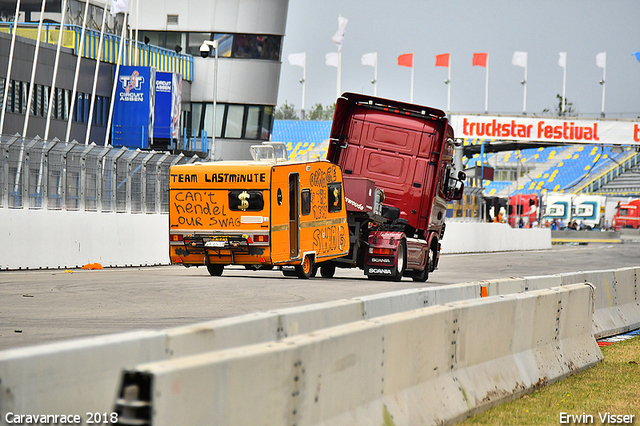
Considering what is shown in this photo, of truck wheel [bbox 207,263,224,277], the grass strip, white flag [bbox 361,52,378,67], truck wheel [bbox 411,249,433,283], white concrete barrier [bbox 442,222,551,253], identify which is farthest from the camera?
white flag [bbox 361,52,378,67]

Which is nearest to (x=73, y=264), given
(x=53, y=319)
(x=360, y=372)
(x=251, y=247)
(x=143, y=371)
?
(x=251, y=247)

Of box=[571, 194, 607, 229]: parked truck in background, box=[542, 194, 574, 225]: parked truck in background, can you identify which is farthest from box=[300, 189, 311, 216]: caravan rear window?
box=[571, 194, 607, 229]: parked truck in background

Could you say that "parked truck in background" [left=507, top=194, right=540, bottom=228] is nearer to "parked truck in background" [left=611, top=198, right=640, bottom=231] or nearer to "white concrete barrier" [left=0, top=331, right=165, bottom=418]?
"parked truck in background" [left=611, top=198, right=640, bottom=231]

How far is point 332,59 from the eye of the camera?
63156 millimetres

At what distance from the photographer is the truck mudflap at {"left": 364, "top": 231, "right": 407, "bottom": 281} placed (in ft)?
72.4

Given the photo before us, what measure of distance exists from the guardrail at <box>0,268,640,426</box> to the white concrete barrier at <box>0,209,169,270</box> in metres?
13.1

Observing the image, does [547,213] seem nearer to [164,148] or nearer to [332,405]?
[164,148]

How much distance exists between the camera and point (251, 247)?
19.9 metres

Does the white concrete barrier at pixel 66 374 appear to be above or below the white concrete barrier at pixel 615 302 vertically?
below

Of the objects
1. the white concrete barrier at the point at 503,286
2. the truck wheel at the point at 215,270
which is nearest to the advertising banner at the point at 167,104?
the truck wheel at the point at 215,270

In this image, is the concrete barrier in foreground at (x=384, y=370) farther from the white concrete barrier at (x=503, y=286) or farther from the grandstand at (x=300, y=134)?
the grandstand at (x=300, y=134)

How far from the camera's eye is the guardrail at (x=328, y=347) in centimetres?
403

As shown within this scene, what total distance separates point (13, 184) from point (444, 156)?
1020 centimetres

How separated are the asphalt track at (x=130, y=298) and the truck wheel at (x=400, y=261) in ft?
2.08
